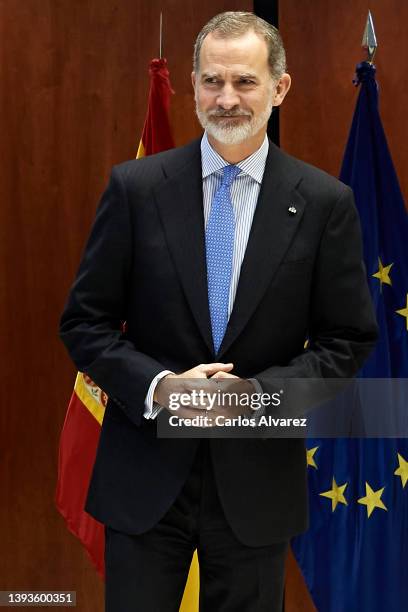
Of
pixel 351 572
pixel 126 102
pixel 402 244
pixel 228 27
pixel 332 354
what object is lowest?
pixel 351 572

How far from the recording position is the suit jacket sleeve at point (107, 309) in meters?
1.58

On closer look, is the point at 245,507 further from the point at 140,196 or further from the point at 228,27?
the point at 228,27

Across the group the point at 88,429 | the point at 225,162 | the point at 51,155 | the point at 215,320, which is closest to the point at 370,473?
the point at 88,429

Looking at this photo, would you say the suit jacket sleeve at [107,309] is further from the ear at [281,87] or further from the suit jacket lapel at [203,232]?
the ear at [281,87]

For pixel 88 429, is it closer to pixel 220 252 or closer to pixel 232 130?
pixel 220 252

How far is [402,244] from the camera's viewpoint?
243 cm

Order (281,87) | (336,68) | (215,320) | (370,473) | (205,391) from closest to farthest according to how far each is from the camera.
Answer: (205,391) < (215,320) < (281,87) < (370,473) < (336,68)

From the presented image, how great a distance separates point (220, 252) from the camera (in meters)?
1.64

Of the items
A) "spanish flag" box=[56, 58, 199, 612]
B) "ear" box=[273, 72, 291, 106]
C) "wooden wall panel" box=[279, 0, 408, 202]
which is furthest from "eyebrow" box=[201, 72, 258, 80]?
"wooden wall panel" box=[279, 0, 408, 202]

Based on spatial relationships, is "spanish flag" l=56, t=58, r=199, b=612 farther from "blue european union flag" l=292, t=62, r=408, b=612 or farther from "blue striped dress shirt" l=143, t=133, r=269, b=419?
"blue striped dress shirt" l=143, t=133, r=269, b=419

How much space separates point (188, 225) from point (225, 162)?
0.48 feet

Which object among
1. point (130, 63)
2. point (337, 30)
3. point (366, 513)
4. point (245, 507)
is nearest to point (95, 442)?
point (366, 513)

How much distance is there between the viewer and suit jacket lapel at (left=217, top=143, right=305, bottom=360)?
160 centimetres

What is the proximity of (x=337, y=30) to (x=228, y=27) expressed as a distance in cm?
113
